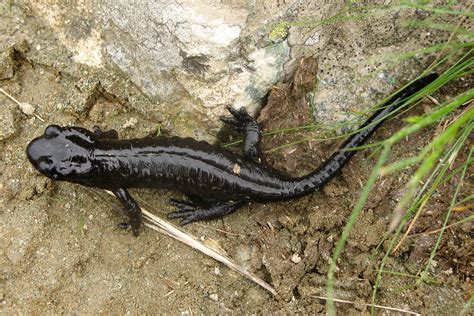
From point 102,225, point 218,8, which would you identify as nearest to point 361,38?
point 218,8

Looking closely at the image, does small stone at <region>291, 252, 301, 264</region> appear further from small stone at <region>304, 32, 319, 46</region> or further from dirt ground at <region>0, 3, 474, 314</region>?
small stone at <region>304, 32, 319, 46</region>

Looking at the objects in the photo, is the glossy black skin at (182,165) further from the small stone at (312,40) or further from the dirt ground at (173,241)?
the small stone at (312,40)

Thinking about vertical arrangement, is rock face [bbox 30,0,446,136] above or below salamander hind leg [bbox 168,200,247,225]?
above

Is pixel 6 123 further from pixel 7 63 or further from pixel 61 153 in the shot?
pixel 61 153

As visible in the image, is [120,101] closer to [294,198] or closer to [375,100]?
[294,198]

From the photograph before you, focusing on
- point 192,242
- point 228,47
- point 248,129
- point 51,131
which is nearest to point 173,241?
point 192,242

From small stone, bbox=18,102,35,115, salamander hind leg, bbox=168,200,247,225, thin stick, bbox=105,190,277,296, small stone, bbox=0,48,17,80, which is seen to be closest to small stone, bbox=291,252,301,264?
thin stick, bbox=105,190,277,296
